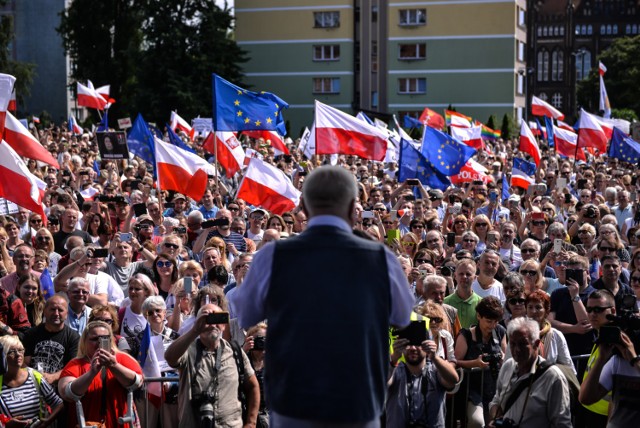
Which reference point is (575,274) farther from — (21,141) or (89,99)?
(89,99)

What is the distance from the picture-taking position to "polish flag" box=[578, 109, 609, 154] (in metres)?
24.8

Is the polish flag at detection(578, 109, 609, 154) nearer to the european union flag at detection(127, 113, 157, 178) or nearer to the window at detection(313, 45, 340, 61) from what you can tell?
the european union flag at detection(127, 113, 157, 178)

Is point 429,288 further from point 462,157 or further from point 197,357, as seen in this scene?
point 462,157

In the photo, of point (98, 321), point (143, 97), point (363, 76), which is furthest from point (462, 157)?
point (363, 76)

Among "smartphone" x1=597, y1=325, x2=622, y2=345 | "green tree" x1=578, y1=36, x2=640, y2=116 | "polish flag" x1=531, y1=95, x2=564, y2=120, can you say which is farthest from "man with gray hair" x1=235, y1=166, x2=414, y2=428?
"green tree" x1=578, y1=36, x2=640, y2=116

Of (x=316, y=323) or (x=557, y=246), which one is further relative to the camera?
(x=557, y=246)

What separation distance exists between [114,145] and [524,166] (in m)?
7.41

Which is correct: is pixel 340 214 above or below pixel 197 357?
above

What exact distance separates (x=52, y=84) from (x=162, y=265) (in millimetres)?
70305

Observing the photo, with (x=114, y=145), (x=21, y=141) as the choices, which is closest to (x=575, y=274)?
(x=21, y=141)

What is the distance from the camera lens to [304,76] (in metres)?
69.6

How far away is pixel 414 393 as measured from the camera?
694 centimetres

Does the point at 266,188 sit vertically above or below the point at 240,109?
below

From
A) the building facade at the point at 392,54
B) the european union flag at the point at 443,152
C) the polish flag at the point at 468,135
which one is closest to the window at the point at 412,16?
the building facade at the point at 392,54
